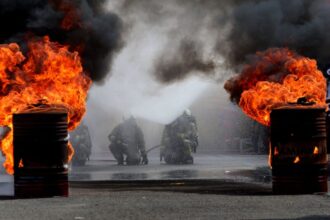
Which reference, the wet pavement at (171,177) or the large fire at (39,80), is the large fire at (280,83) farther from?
the large fire at (39,80)

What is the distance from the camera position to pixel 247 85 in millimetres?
24797

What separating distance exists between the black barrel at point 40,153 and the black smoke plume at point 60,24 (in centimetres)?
381

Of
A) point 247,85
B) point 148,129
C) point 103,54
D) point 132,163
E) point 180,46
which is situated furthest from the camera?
point 148,129

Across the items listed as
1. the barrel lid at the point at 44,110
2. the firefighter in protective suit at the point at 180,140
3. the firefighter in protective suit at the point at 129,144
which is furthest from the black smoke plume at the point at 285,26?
the firefighter in protective suit at the point at 129,144

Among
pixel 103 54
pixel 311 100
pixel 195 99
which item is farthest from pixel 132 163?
pixel 195 99

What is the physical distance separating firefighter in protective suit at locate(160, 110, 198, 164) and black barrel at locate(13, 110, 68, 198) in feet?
61.4

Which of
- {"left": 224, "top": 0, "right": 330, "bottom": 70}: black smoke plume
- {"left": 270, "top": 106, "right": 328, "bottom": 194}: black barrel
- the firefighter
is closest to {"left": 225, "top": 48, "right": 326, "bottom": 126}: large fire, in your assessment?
{"left": 224, "top": 0, "right": 330, "bottom": 70}: black smoke plume

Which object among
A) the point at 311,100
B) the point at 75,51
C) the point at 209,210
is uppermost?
the point at 75,51

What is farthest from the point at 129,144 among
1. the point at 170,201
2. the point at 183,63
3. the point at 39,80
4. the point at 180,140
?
the point at 170,201

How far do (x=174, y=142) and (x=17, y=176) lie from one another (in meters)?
19.9

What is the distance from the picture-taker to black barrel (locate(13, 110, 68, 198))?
68.3 feet

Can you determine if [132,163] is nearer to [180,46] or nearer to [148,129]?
[180,46]

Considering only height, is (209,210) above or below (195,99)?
below

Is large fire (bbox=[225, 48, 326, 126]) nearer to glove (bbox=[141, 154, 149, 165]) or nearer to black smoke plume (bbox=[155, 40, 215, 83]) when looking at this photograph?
black smoke plume (bbox=[155, 40, 215, 83])
